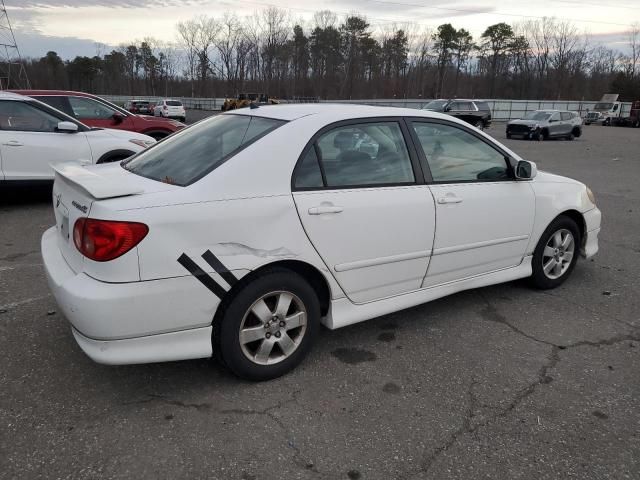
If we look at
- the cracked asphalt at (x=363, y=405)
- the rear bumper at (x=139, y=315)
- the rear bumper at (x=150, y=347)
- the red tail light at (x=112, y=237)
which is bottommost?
the cracked asphalt at (x=363, y=405)

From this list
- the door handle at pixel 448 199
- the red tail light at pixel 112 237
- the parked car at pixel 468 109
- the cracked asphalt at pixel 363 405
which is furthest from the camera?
the parked car at pixel 468 109

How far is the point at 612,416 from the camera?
2754 mm

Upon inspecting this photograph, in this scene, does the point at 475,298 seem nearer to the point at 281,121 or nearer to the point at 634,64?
the point at 281,121

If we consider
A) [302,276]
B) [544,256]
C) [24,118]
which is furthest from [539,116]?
[302,276]

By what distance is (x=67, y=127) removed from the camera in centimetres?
709

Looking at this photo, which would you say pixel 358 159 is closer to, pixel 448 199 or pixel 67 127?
pixel 448 199

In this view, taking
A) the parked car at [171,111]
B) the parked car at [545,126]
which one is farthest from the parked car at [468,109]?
the parked car at [171,111]

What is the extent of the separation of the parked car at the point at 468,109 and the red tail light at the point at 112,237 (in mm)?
27122

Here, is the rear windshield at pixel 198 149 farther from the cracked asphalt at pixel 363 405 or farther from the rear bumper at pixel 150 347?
the cracked asphalt at pixel 363 405

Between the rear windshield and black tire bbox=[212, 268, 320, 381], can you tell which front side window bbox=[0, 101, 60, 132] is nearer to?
the rear windshield

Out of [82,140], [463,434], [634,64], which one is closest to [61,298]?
[463,434]

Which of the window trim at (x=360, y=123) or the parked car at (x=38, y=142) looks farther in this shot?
the parked car at (x=38, y=142)

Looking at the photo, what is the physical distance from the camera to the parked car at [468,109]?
2800 centimetres

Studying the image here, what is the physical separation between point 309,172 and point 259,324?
3.06 ft
